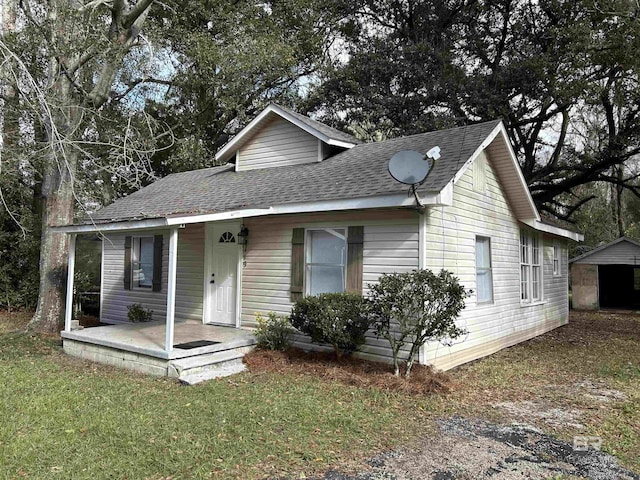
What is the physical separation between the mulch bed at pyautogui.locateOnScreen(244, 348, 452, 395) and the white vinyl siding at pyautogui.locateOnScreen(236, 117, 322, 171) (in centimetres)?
458

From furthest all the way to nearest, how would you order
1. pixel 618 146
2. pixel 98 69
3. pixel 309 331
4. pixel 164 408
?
1. pixel 618 146
2. pixel 98 69
3. pixel 309 331
4. pixel 164 408

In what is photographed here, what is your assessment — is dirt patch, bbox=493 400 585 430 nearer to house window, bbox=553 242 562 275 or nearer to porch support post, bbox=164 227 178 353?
porch support post, bbox=164 227 178 353

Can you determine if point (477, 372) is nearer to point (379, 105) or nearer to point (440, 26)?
point (379, 105)

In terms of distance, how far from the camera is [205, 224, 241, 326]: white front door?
920cm

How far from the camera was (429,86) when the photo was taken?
58.0 ft

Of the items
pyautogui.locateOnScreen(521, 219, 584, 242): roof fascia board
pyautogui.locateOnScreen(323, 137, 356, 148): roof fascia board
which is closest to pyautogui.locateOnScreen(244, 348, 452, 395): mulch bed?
pyautogui.locateOnScreen(323, 137, 356, 148): roof fascia board

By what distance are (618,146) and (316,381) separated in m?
16.3

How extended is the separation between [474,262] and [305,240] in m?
3.14

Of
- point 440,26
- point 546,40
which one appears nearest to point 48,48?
point 440,26

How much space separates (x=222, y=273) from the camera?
9.44 m

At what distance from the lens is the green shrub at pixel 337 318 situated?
6.69m

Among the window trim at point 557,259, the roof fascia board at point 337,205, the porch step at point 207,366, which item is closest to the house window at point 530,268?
the window trim at point 557,259

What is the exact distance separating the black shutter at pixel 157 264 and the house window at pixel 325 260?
14.0 ft

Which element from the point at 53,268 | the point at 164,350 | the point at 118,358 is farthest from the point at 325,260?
the point at 53,268
